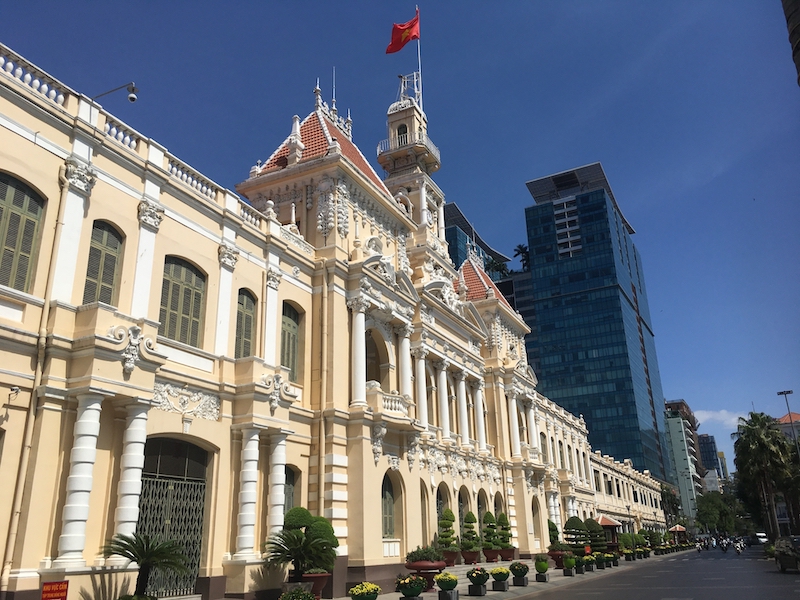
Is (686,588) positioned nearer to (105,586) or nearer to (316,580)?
(316,580)

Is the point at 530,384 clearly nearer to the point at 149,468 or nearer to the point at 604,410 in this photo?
the point at 149,468

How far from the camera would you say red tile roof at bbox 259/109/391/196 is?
28.3m

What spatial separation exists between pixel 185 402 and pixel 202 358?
Result: 1.66m

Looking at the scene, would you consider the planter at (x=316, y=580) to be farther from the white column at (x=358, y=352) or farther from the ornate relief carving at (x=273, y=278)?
the ornate relief carving at (x=273, y=278)

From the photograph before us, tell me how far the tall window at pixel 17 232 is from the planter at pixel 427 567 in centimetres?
1565

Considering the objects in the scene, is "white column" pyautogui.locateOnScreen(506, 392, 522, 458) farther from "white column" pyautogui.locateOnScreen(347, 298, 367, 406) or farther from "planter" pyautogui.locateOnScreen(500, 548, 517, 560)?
"white column" pyautogui.locateOnScreen(347, 298, 367, 406)

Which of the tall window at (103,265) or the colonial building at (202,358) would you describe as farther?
the tall window at (103,265)

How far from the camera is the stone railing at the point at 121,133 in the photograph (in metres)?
17.6

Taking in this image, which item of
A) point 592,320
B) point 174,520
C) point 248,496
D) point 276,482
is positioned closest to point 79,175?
point 174,520

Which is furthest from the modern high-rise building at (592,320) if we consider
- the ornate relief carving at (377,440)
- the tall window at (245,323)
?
the tall window at (245,323)

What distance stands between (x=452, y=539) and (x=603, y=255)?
352ft

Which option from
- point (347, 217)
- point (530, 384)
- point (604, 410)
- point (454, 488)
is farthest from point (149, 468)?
point (604, 410)

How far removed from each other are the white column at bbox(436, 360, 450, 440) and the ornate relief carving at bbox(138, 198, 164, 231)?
19625mm

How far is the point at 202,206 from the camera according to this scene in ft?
66.8
